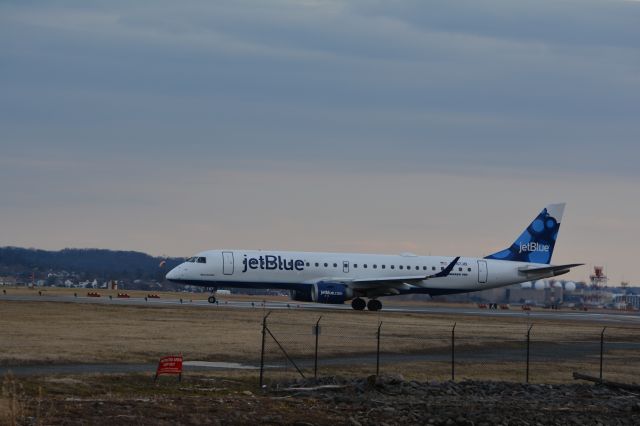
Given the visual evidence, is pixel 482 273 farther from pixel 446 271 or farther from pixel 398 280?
pixel 398 280

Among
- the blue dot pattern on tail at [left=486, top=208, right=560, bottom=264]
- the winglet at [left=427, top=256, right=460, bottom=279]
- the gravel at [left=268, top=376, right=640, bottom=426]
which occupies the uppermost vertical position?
the blue dot pattern on tail at [left=486, top=208, right=560, bottom=264]

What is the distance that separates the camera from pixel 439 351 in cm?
4028

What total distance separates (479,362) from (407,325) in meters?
16.4

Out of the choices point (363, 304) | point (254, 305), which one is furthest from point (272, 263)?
point (363, 304)

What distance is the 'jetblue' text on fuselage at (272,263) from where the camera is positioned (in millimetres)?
65938

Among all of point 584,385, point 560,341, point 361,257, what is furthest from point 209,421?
point 361,257

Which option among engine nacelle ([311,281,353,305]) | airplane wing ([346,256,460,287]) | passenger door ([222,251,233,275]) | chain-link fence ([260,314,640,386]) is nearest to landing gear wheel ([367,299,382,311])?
airplane wing ([346,256,460,287])

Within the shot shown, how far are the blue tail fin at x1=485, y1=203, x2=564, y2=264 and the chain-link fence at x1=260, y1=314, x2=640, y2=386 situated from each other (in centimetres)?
1907

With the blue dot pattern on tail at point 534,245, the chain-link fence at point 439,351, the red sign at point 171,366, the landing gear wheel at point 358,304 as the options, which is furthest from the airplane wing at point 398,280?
the red sign at point 171,366

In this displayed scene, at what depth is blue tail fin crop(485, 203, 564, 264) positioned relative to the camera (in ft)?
251

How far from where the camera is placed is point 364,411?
23109 millimetres

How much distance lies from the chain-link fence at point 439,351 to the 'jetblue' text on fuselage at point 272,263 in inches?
422

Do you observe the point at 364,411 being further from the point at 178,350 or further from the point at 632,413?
the point at 178,350

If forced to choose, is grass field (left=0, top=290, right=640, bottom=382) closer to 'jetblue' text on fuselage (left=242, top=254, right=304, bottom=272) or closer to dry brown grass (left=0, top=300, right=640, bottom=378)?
dry brown grass (left=0, top=300, right=640, bottom=378)
